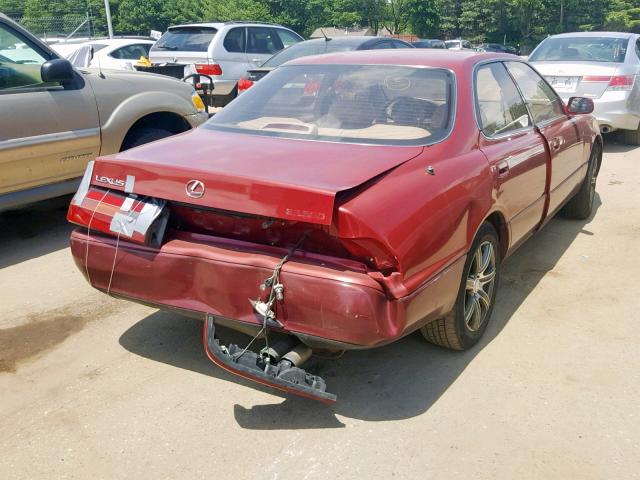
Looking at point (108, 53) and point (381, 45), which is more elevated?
point (381, 45)

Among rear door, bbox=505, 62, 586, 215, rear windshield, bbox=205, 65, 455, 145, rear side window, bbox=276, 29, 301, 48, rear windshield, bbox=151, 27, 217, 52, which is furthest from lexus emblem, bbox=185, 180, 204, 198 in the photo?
rear side window, bbox=276, 29, 301, 48

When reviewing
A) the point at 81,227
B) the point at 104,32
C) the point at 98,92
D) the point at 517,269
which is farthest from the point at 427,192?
the point at 104,32

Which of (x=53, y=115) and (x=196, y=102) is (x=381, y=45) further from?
(x=53, y=115)

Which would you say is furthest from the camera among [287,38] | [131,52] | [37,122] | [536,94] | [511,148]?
[131,52]

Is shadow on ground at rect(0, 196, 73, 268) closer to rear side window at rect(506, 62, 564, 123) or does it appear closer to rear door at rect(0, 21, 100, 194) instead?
rear door at rect(0, 21, 100, 194)

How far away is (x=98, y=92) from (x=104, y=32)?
56539mm

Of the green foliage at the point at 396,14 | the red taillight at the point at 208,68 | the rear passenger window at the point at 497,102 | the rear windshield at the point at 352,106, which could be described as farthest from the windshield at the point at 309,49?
the green foliage at the point at 396,14

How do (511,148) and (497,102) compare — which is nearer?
(511,148)

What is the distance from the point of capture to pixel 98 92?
5535 millimetres

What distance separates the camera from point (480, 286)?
11.4 ft

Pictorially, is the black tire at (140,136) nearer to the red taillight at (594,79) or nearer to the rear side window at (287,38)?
the red taillight at (594,79)

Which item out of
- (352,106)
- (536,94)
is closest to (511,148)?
(352,106)

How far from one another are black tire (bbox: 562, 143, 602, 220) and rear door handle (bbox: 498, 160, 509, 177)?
7.34 feet

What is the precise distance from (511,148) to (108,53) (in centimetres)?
1170
